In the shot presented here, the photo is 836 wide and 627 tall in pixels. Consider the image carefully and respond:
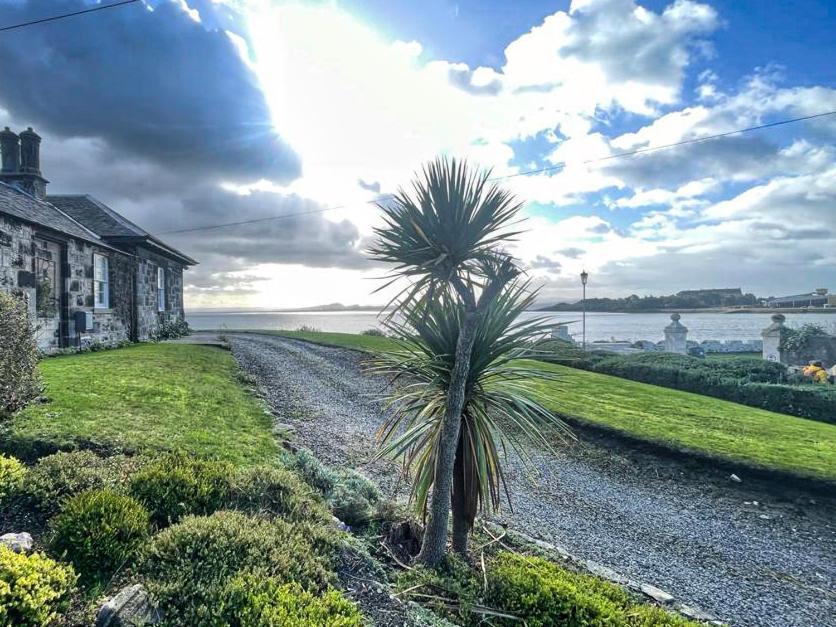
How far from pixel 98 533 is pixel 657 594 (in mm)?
4585

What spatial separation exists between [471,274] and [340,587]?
2.58m

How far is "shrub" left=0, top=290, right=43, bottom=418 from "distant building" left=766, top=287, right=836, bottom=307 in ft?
105

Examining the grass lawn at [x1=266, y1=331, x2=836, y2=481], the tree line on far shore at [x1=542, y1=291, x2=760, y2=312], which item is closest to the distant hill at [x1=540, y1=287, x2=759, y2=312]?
the tree line on far shore at [x1=542, y1=291, x2=760, y2=312]

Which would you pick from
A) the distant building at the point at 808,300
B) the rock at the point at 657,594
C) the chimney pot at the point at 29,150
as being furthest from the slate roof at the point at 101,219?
the distant building at the point at 808,300

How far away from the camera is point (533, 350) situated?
404cm

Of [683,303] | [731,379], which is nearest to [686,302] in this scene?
[683,303]

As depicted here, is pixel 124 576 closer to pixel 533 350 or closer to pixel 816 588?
pixel 533 350

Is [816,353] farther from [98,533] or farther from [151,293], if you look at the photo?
[151,293]

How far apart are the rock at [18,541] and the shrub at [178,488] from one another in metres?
0.68

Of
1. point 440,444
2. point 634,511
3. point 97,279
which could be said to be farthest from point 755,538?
point 97,279

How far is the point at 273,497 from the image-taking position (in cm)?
388

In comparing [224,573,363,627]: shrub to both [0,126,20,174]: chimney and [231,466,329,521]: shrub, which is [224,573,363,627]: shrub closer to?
[231,466,329,521]: shrub

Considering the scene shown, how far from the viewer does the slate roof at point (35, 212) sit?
11109 millimetres

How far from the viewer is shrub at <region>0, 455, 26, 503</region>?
3.41 metres
